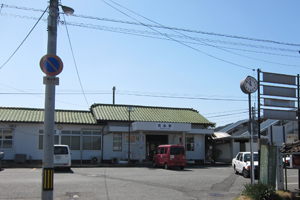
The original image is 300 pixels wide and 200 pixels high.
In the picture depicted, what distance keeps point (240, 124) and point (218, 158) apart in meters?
11.7

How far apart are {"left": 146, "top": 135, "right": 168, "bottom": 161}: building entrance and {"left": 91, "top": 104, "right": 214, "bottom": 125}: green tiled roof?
1730mm

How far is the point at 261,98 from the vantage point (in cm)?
1231

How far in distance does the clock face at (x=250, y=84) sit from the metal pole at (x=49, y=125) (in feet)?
22.3

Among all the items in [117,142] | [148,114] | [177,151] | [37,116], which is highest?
[148,114]

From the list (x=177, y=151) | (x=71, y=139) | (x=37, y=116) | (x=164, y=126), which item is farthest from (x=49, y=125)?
(x=37, y=116)

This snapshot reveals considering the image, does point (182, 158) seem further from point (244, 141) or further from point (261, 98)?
point (244, 141)

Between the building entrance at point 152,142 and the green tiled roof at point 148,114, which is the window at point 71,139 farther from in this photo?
the building entrance at point 152,142

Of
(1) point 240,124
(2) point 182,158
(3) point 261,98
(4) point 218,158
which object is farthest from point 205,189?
(1) point 240,124

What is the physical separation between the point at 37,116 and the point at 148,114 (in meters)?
11.1

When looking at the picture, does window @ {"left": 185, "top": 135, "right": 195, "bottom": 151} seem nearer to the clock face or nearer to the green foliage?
the clock face

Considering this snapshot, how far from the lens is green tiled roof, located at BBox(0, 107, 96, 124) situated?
2711cm

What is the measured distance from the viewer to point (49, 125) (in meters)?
7.79

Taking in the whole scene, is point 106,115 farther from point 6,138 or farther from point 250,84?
point 250,84

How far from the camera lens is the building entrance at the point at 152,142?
30688 mm
